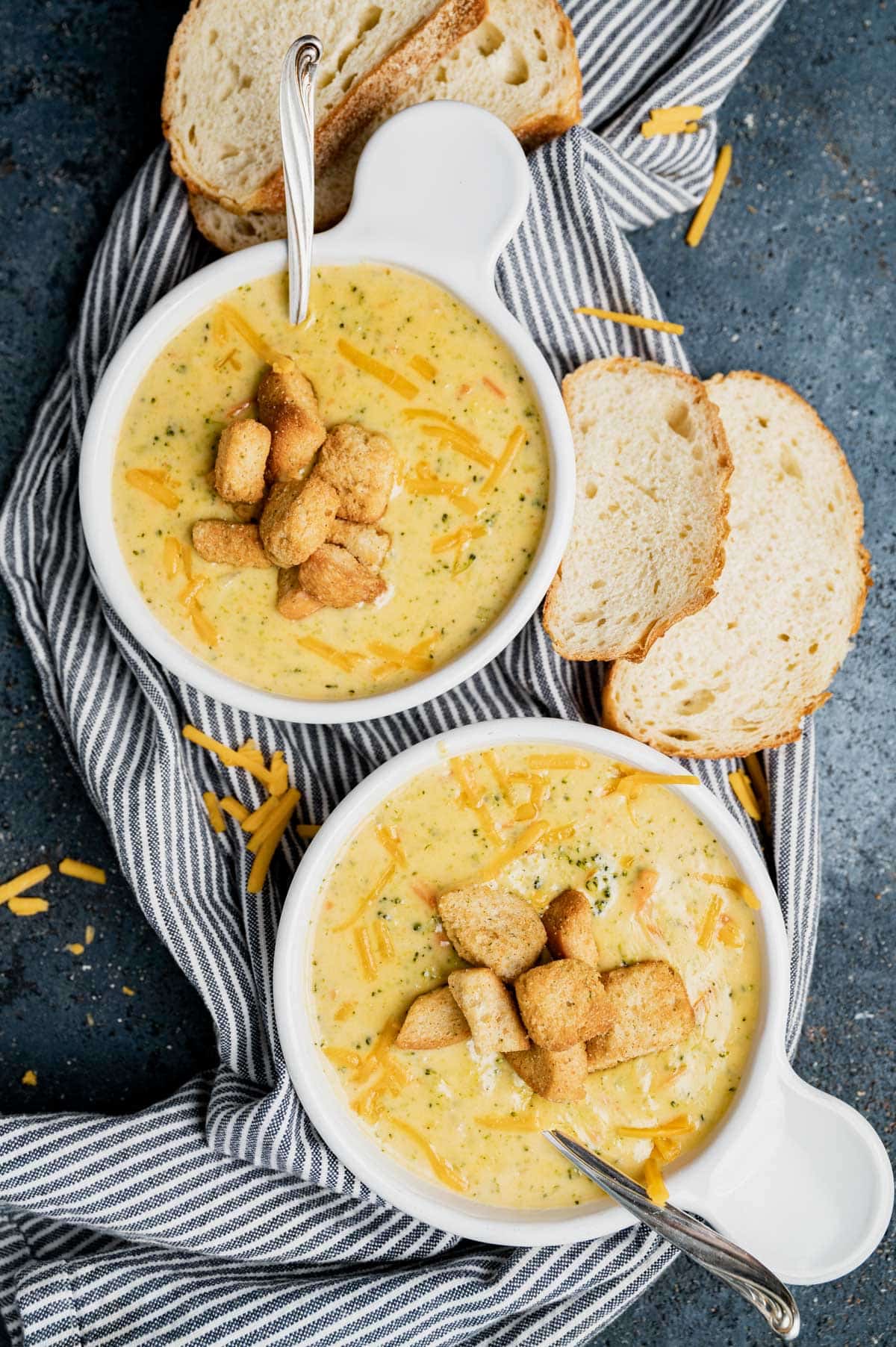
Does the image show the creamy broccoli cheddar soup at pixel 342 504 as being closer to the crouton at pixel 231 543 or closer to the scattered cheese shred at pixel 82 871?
the crouton at pixel 231 543

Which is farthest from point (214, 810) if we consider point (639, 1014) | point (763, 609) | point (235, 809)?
point (763, 609)

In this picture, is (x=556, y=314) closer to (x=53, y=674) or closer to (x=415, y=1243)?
(x=53, y=674)

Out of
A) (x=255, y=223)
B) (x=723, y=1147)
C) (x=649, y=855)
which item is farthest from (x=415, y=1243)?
(x=255, y=223)

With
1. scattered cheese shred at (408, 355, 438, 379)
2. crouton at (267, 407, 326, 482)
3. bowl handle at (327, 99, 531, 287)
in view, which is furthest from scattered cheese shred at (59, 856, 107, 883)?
bowl handle at (327, 99, 531, 287)

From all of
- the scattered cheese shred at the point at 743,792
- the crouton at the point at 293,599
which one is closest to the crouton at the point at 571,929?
the scattered cheese shred at the point at 743,792

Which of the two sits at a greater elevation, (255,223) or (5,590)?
(255,223)

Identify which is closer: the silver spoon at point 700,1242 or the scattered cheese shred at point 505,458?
the silver spoon at point 700,1242

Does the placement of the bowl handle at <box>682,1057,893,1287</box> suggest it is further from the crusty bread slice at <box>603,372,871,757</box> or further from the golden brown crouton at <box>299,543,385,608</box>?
the golden brown crouton at <box>299,543,385,608</box>
